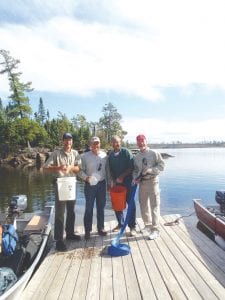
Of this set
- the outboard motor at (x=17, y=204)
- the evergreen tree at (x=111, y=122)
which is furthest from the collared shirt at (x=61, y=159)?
the evergreen tree at (x=111, y=122)

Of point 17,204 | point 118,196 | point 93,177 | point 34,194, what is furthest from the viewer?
point 34,194

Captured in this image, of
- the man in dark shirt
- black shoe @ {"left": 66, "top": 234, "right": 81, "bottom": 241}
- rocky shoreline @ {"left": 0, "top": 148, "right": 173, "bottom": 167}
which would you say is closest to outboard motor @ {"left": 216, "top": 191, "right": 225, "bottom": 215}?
the man in dark shirt

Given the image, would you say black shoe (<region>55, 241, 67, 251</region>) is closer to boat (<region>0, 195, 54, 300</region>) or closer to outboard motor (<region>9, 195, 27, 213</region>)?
boat (<region>0, 195, 54, 300</region>)

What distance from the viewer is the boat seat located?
7496 mm

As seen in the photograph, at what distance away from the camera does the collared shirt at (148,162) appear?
Result: 6504 mm

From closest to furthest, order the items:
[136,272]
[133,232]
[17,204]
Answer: [136,272] → [133,232] → [17,204]

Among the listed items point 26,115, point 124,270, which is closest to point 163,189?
point 124,270

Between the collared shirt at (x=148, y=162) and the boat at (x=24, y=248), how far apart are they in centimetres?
223

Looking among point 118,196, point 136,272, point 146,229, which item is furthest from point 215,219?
point 136,272

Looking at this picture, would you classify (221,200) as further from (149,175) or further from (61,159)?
(61,159)

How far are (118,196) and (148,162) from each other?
2.88 feet

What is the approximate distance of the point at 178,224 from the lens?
302 inches

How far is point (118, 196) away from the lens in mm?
6445

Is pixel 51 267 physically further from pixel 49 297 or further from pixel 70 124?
pixel 70 124
